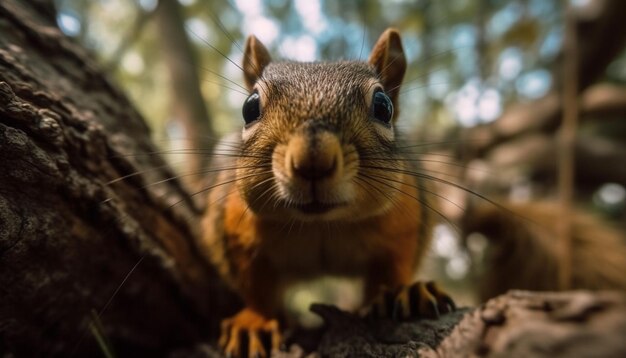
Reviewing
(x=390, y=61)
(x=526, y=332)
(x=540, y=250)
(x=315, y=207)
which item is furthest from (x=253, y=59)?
(x=540, y=250)

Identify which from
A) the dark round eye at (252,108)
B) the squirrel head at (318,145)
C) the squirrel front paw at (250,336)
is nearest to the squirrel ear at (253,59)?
the squirrel head at (318,145)

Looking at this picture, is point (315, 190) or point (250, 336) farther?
point (250, 336)

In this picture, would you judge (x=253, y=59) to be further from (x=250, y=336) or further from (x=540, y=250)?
(x=540, y=250)

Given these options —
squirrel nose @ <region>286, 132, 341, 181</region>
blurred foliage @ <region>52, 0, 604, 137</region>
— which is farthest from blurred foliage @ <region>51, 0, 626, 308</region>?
squirrel nose @ <region>286, 132, 341, 181</region>

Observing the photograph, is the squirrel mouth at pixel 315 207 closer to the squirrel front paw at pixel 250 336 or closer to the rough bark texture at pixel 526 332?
the rough bark texture at pixel 526 332

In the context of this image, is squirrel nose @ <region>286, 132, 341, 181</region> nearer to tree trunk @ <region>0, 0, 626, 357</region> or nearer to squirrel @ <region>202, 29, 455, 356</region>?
squirrel @ <region>202, 29, 455, 356</region>

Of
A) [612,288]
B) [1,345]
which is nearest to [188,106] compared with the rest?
[1,345]

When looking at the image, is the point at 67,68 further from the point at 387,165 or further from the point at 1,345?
the point at 387,165
